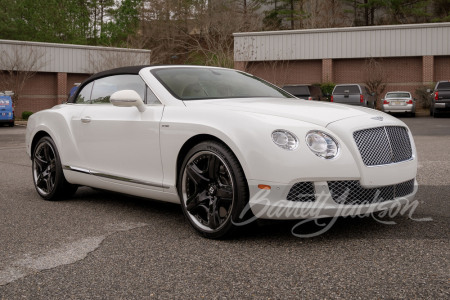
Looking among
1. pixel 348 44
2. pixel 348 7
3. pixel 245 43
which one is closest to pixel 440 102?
pixel 348 44

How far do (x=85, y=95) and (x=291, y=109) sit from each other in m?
2.83

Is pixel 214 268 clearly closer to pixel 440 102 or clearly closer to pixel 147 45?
pixel 440 102

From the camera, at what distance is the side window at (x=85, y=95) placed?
6.38 m

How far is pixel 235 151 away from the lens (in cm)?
429

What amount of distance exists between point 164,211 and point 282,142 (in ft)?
6.66

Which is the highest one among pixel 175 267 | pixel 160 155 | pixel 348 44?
pixel 348 44

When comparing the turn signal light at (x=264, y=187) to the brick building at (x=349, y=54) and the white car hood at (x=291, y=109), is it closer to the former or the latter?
the white car hood at (x=291, y=109)

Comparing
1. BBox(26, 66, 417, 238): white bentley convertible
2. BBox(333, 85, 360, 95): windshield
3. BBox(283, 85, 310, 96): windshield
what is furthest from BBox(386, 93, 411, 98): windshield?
BBox(26, 66, 417, 238): white bentley convertible

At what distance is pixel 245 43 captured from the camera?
4169cm

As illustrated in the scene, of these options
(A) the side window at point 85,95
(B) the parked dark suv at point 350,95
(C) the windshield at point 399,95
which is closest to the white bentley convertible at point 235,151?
(A) the side window at point 85,95

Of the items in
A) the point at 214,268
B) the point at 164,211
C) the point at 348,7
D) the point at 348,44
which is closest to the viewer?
the point at 214,268

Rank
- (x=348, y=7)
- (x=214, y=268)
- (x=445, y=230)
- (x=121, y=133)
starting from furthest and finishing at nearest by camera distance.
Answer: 1. (x=348, y=7)
2. (x=121, y=133)
3. (x=445, y=230)
4. (x=214, y=268)

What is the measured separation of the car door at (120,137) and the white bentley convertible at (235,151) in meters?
0.01

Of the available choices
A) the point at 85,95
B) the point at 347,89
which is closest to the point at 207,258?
the point at 85,95
